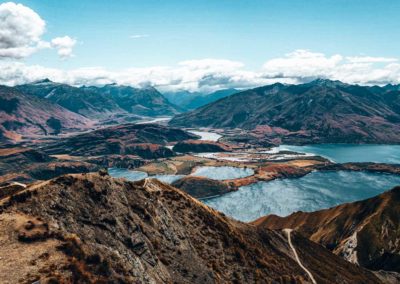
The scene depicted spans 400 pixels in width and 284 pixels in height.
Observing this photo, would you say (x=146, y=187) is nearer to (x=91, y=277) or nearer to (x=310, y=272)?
(x=91, y=277)

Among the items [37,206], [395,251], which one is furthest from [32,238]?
[395,251]

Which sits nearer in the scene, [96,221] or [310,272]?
[96,221]

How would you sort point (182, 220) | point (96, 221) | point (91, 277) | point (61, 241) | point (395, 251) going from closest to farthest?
point (91, 277) < point (61, 241) < point (96, 221) < point (182, 220) < point (395, 251)

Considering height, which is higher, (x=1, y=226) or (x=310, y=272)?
(x=1, y=226)

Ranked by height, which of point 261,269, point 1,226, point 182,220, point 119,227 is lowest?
point 261,269

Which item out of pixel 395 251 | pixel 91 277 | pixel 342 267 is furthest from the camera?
pixel 395 251

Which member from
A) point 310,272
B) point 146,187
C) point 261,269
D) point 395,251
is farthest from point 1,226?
point 395,251
